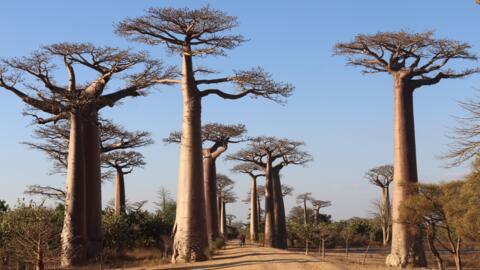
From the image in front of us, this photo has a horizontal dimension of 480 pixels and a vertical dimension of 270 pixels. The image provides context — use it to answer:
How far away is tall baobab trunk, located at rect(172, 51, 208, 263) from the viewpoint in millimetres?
17013

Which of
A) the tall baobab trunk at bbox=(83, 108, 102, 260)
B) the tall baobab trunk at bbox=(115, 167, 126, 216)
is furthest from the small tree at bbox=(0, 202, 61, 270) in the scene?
the tall baobab trunk at bbox=(115, 167, 126, 216)

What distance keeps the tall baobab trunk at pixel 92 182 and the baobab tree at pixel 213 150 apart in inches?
323

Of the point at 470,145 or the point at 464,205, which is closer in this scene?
the point at 470,145

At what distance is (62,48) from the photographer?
18.0 metres

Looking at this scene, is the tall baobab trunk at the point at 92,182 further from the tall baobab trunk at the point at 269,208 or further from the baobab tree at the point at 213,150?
the tall baobab trunk at the point at 269,208

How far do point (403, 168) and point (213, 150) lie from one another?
12432 millimetres

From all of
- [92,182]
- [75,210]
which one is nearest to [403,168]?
[92,182]

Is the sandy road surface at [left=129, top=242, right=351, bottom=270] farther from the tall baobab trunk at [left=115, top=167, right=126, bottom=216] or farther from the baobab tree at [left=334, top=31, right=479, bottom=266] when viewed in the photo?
the tall baobab trunk at [left=115, top=167, right=126, bottom=216]

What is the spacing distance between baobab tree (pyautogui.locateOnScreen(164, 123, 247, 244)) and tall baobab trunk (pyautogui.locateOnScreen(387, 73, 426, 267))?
9.95 metres

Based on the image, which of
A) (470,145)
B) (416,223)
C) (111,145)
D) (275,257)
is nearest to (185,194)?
(275,257)

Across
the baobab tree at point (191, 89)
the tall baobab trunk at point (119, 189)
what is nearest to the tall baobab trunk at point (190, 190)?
the baobab tree at point (191, 89)

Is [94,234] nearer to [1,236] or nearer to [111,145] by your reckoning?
[1,236]

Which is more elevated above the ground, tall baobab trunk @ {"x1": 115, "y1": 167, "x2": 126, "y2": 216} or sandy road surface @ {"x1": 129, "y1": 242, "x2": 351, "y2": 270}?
tall baobab trunk @ {"x1": 115, "y1": 167, "x2": 126, "y2": 216}

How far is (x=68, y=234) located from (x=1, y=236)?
265cm
